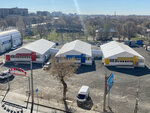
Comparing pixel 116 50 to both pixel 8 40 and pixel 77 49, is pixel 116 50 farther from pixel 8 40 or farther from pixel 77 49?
pixel 8 40

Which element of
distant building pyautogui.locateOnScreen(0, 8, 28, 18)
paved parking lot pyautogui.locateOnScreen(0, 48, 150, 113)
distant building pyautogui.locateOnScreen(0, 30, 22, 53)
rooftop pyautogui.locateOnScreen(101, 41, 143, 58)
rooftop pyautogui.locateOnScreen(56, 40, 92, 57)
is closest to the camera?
paved parking lot pyautogui.locateOnScreen(0, 48, 150, 113)

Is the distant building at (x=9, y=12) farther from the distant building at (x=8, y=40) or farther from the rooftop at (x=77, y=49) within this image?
the rooftop at (x=77, y=49)

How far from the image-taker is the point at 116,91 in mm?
18766

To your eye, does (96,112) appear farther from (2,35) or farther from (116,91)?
(2,35)

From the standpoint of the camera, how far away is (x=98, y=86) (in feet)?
66.0

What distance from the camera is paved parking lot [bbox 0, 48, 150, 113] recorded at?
16.2m

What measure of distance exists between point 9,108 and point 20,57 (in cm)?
1514

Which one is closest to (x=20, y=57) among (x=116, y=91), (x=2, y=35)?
(x=2, y=35)

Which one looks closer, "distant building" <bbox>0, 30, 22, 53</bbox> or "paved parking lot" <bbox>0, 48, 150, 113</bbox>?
"paved parking lot" <bbox>0, 48, 150, 113</bbox>

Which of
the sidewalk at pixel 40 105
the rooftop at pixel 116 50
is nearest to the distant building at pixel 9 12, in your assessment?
the rooftop at pixel 116 50

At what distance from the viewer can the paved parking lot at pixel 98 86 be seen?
53.1 feet

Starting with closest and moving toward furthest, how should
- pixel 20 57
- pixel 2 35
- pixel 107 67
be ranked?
pixel 107 67, pixel 20 57, pixel 2 35

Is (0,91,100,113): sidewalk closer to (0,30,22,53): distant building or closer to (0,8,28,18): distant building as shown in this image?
(0,30,22,53): distant building

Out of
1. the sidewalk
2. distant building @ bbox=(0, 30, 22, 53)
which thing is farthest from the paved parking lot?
distant building @ bbox=(0, 30, 22, 53)
